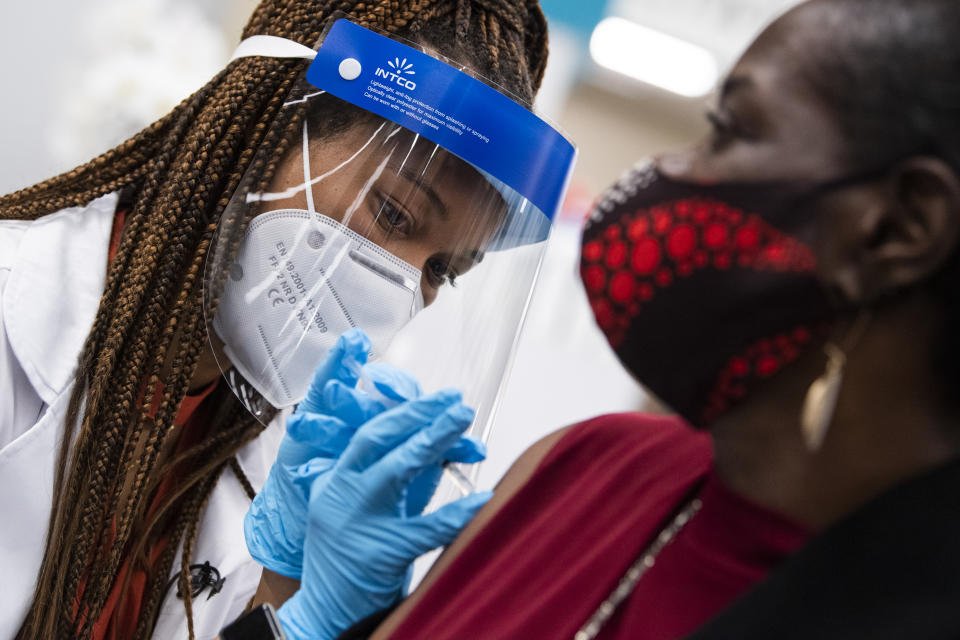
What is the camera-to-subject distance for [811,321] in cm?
51

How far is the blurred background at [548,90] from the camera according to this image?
66.2 inches

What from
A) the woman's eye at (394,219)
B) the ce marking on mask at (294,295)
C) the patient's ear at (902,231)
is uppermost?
the woman's eye at (394,219)

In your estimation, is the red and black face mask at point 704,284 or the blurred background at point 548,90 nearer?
the red and black face mask at point 704,284

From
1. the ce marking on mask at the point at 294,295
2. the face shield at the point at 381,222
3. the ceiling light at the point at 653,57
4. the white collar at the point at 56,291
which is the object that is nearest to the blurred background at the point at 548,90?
the ceiling light at the point at 653,57

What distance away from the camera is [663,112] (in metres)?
3.15

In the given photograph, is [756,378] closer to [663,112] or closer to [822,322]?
[822,322]

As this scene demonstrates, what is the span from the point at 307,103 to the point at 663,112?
2.30 meters

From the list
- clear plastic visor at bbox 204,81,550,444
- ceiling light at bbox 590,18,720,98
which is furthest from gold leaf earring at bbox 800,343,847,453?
ceiling light at bbox 590,18,720,98

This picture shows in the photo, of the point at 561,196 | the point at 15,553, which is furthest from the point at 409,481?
the point at 15,553

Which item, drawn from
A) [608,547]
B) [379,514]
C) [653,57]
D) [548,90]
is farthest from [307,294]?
[653,57]

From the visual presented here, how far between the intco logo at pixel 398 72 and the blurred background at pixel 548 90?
0.56 m

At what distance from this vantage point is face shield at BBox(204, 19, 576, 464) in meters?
1.06

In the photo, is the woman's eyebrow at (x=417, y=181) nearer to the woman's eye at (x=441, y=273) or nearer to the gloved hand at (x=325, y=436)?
the woman's eye at (x=441, y=273)

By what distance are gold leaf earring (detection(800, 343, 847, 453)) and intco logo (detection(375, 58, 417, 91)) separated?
2.38 ft
